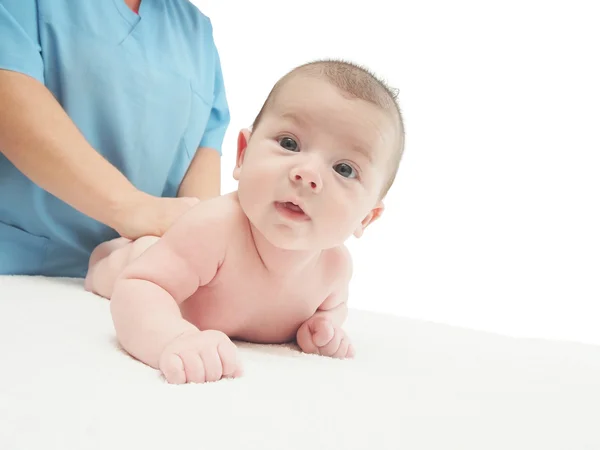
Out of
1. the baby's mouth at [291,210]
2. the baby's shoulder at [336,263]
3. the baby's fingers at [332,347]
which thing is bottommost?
the baby's fingers at [332,347]

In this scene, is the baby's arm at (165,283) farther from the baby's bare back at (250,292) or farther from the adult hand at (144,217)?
the adult hand at (144,217)

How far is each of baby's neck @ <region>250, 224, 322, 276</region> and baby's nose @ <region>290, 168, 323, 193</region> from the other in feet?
0.40

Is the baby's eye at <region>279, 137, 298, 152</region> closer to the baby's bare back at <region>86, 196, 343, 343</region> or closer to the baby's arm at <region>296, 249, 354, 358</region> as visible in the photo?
the baby's bare back at <region>86, 196, 343, 343</region>

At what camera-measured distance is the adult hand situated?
107 centimetres

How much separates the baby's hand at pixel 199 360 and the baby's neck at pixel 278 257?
0.70 feet

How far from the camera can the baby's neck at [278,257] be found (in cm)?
78

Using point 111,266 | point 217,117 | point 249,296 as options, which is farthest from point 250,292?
point 217,117

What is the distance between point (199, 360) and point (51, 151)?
661 mm

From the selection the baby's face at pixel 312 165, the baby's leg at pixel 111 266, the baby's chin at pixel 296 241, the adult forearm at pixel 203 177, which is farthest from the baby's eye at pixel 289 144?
the adult forearm at pixel 203 177

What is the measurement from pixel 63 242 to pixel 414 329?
2.42ft

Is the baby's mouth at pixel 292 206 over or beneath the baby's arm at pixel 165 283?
over

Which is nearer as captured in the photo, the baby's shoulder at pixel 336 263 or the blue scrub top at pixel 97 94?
the baby's shoulder at pixel 336 263

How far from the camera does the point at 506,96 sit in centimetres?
197

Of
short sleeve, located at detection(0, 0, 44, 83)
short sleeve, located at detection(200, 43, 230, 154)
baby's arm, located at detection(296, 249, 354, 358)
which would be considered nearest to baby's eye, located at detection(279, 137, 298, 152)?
baby's arm, located at detection(296, 249, 354, 358)
